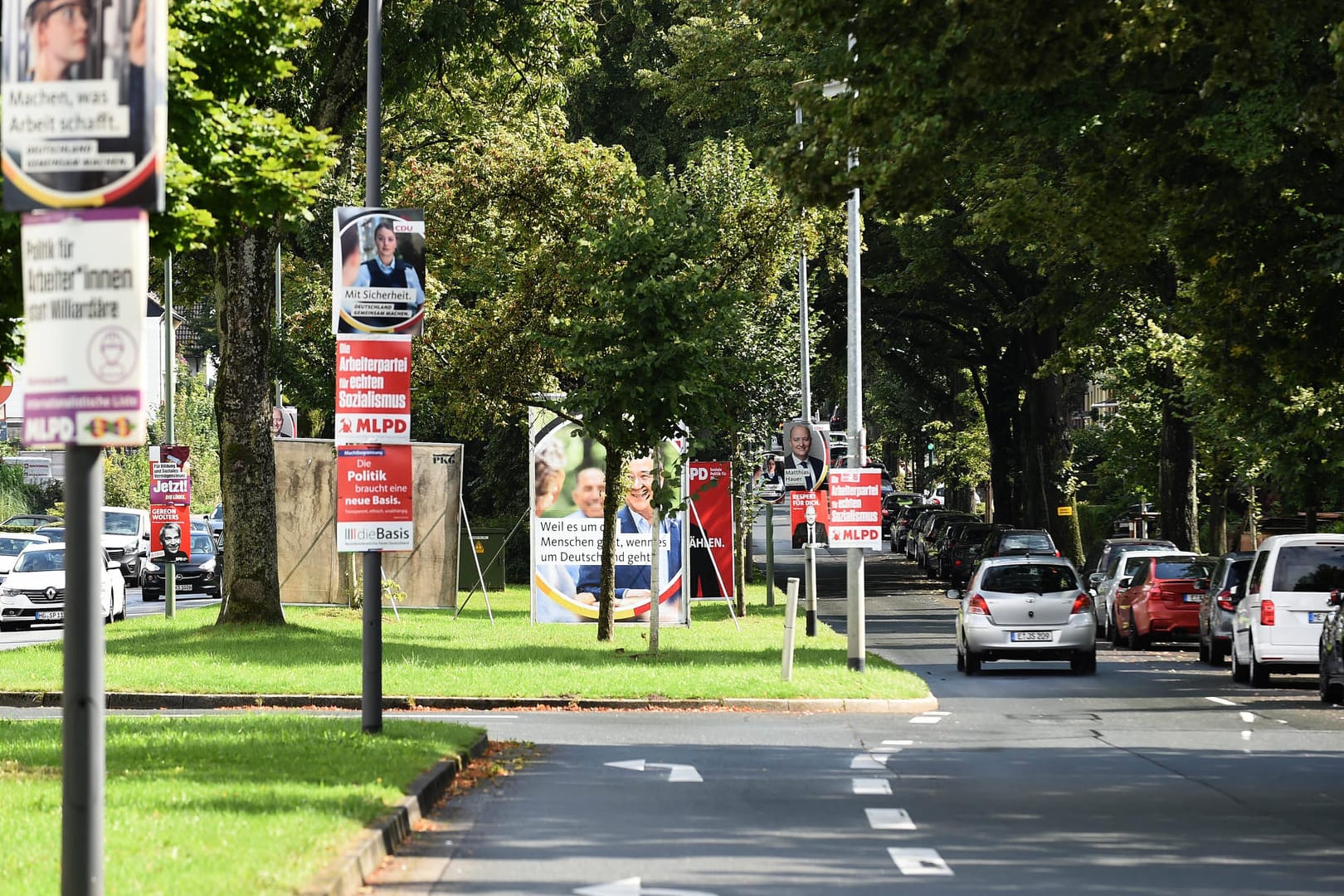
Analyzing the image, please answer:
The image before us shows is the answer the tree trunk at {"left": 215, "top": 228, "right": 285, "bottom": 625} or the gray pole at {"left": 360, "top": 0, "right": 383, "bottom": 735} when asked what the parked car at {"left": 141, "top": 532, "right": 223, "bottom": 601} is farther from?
the gray pole at {"left": 360, "top": 0, "right": 383, "bottom": 735}

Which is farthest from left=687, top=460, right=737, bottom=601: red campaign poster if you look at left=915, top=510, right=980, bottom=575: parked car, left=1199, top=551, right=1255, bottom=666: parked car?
left=915, top=510, right=980, bottom=575: parked car

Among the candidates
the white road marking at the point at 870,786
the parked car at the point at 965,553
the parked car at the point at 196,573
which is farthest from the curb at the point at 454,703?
the parked car at the point at 965,553

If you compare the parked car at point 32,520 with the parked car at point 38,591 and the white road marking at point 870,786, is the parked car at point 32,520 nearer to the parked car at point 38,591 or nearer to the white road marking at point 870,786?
the parked car at point 38,591

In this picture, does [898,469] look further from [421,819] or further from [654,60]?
[421,819]

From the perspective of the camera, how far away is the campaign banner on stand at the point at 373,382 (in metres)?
15.2

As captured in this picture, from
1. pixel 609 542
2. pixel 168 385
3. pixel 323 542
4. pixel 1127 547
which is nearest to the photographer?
pixel 609 542

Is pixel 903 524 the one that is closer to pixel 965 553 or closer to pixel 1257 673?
pixel 965 553

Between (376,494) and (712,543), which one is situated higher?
(376,494)

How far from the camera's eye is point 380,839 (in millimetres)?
10430

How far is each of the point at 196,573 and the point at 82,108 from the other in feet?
148

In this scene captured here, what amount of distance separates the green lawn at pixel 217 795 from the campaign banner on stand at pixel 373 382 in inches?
92.1

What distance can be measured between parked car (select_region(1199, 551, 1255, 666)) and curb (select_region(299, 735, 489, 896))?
1677cm

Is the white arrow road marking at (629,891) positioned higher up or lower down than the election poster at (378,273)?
lower down

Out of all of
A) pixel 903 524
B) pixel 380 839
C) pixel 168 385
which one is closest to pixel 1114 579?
pixel 168 385
